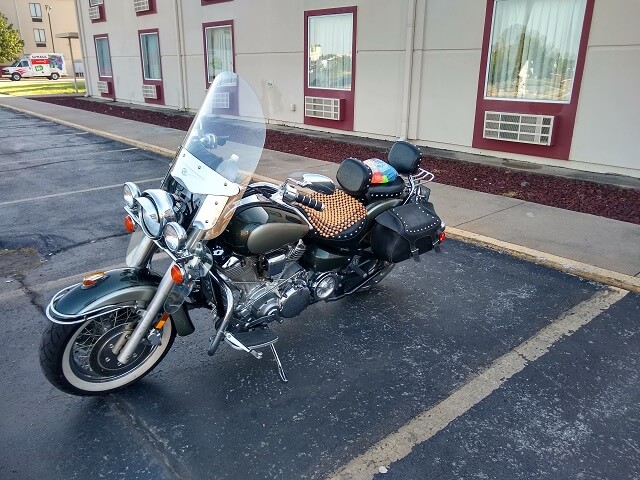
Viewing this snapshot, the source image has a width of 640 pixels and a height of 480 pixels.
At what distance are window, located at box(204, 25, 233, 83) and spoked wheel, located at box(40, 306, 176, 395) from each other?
489 inches

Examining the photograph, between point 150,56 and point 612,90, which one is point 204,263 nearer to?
point 612,90

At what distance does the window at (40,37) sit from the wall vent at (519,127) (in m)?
56.4

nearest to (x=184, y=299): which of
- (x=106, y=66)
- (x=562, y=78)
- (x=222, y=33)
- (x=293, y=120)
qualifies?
(x=562, y=78)

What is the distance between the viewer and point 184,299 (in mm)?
2807

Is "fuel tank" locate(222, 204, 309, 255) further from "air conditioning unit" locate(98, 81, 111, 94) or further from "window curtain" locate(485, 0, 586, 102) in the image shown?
"air conditioning unit" locate(98, 81, 111, 94)

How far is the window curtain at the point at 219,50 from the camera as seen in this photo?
47.1 feet

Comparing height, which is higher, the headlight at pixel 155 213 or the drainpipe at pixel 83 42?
the drainpipe at pixel 83 42

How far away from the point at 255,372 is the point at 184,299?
0.77m

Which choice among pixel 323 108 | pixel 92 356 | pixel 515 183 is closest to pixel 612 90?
pixel 515 183

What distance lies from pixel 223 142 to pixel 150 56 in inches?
666

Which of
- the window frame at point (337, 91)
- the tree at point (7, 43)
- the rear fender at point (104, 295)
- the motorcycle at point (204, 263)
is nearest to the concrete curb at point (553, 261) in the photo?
the motorcycle at point (204, 263)

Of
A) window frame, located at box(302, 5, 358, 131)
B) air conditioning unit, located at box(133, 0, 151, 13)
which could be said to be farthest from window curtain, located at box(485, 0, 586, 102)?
air conditioning unit, located at box(133, 0, 151, 13)

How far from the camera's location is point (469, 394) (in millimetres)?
3041

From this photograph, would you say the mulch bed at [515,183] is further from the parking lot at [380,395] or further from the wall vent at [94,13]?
the wall vent at [94,13]
